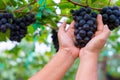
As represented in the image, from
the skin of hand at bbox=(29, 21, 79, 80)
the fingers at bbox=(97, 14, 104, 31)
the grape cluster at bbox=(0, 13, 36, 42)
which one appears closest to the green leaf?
the grape cluster at bbox=(0, 13, 36, 42)

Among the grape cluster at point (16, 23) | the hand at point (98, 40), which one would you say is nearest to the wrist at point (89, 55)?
the hand at point (98, 40)

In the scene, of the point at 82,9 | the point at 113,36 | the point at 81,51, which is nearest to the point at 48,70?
the point at 81,51

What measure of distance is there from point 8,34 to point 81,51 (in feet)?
1.34

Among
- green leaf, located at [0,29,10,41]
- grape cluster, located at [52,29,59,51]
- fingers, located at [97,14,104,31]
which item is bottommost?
grape cluster, located at [52,29,59,51]

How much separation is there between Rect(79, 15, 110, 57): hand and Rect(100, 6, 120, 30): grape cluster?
0.14ft

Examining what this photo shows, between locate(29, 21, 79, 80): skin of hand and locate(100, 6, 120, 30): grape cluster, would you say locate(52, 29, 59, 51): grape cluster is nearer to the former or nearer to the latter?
locate(29, 21, 79, 80): skin of hand

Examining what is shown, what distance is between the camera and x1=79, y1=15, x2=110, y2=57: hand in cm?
195

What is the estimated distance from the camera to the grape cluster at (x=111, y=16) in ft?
6.58

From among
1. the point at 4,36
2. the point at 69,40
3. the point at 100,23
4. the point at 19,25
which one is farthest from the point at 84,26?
the point at 4,36

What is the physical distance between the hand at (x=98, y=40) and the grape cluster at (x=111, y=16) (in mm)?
44

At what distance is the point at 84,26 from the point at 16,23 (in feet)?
1.31

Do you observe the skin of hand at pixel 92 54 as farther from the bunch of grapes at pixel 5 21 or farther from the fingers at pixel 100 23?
the bunch of grapes at pixel 5 21

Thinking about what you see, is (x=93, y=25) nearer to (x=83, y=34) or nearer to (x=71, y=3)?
(x=83, y=34)

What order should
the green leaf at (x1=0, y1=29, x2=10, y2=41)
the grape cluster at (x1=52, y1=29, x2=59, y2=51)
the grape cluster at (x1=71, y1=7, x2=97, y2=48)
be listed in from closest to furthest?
the grape cluster at (x1=71, y1=7, x2=97, y2=48) → the green leaf at (x1=0, y1=29, x2=10, y2=41) → the grape cluster at (x1=52, y1=29, x2=59, y2=51)
